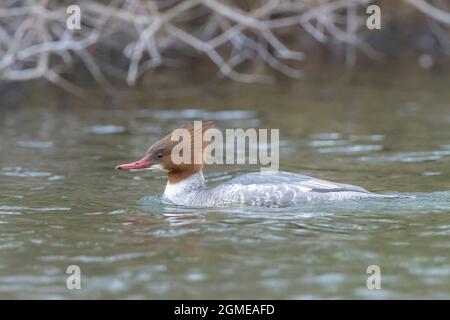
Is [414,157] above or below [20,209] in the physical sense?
above

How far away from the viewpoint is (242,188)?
10.4 m

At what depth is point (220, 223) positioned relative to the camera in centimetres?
959

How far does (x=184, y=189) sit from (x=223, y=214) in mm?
872

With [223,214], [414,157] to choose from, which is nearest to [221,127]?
[414,157]

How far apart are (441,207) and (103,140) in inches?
250

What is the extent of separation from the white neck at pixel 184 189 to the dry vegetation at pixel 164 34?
192 inches

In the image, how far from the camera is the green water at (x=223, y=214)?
7.70 metres

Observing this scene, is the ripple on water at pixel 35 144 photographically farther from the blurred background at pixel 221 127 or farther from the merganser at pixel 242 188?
the merganser at pixel 242 188

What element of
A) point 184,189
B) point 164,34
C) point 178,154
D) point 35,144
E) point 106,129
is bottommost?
point 184,189

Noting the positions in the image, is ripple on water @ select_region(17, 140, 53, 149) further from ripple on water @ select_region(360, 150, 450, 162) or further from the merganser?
ripple on water @ select_region(360, 150, 450, 162)

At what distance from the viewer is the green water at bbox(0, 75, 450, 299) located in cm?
770

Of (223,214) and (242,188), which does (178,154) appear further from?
(223,214)

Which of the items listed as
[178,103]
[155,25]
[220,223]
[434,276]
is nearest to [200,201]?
[220,223]
